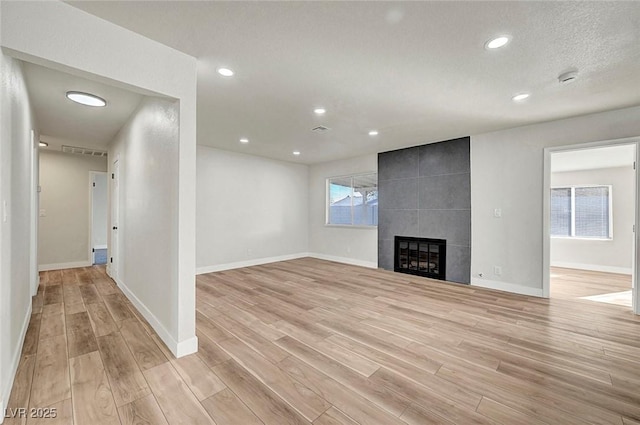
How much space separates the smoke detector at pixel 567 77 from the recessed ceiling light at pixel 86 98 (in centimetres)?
481

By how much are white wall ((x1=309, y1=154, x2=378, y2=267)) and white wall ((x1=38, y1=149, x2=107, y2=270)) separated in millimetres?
5140

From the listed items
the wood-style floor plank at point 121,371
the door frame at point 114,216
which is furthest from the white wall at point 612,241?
the door frame at point 114,216

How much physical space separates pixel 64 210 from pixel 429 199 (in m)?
7.53

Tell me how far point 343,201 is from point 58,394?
224 inches

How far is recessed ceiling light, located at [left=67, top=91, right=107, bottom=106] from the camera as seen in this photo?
9.43 feet

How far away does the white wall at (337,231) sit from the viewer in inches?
237

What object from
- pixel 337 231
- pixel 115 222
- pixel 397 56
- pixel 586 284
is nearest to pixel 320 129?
pixel 397 56

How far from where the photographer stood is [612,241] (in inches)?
214

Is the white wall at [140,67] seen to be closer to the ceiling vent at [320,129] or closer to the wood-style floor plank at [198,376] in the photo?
the wood-style floor plank at [198,376]

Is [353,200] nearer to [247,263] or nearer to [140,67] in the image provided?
[247,263]

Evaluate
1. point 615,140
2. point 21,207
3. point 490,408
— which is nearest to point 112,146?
point 21,207

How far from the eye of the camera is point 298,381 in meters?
1.87

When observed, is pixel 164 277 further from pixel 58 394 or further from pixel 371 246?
pixel 371 246

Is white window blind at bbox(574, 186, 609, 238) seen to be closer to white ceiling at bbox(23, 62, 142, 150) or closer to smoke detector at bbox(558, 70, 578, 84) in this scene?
smoke detector at bbox(558, 70, 578, 84)
